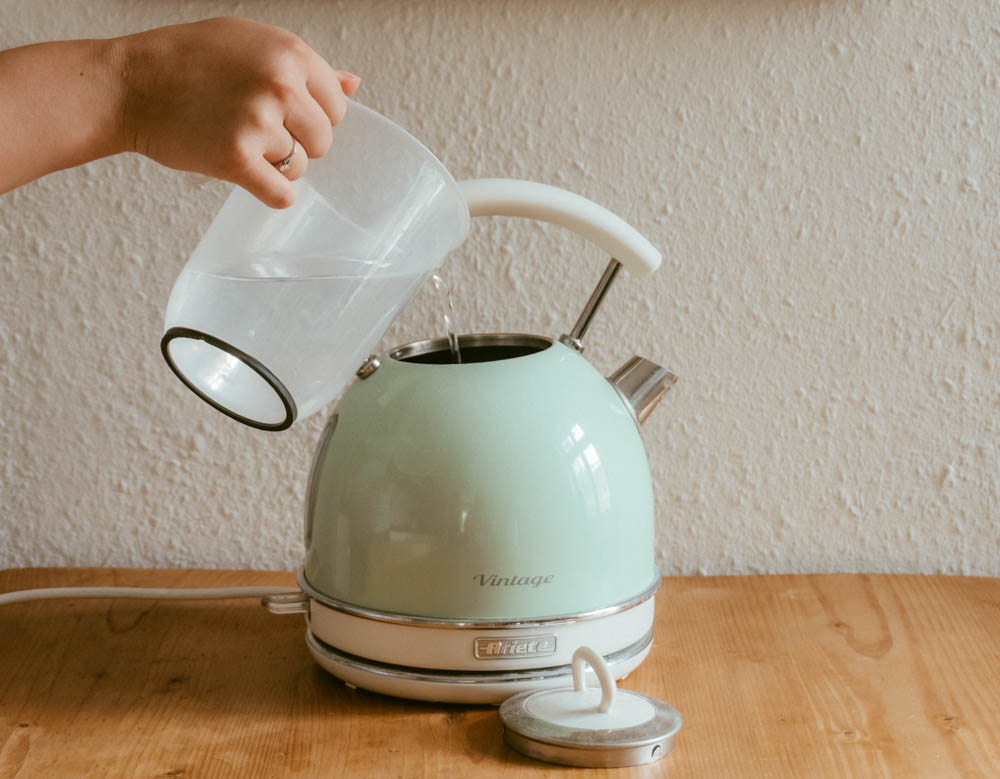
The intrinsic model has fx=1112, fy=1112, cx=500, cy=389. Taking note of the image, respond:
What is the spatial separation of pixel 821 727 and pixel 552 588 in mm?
174

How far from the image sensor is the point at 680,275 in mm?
889

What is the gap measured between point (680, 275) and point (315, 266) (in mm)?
393

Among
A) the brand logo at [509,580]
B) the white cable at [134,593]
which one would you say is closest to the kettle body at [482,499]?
the brand logo at [509,580]

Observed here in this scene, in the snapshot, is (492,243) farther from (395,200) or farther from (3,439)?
(3,439)

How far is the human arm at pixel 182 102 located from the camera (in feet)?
1.76

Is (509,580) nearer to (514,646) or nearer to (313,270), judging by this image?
(514,646)

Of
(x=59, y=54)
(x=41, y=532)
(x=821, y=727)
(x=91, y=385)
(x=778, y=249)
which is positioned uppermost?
(x=59, y=54)

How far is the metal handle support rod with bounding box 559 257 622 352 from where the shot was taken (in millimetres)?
752

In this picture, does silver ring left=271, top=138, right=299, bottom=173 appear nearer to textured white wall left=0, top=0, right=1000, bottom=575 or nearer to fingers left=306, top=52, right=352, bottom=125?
fingers left=306, top=52, right=352, bottom=125

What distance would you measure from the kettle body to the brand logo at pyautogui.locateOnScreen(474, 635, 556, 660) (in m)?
0.02

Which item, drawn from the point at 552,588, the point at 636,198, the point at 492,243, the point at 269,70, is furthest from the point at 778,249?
the point at 269,70

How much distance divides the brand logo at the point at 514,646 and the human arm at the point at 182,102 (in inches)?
11.0

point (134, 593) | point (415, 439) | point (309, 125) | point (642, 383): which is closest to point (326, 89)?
point (309, 125)

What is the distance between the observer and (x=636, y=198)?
0.88 metres
